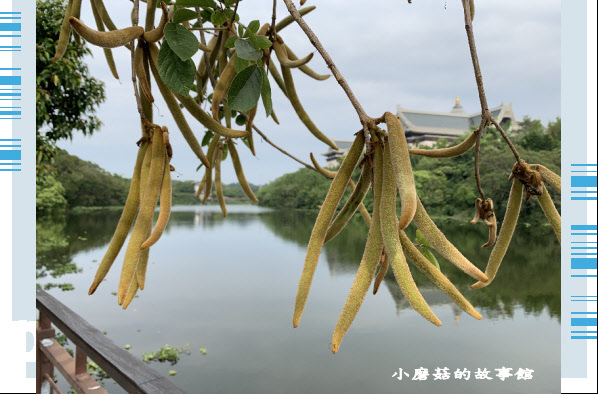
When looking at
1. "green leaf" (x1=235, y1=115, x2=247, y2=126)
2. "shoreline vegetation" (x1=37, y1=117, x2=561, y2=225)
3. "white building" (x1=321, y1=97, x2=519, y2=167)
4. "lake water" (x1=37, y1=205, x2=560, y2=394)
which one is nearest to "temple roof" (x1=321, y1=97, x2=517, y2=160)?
"white building" (x1=321, y1=97, x2=519, y2=167)

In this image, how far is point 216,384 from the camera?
601 centimetres

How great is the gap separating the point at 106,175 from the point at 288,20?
79.9ft

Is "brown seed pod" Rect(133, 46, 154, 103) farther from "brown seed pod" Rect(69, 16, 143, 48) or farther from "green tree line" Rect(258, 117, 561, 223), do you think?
"green tree line" Rect(258, 117, 561, 223)

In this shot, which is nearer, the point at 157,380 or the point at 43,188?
the point at 157,380

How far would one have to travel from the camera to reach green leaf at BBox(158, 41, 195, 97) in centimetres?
34

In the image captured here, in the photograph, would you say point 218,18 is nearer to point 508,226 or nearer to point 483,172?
point 508,226

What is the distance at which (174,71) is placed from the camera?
0.34 metres

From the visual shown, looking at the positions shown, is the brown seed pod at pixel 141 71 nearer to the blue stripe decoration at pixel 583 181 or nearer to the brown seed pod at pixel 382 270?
the brown seed pod at pixel 382 270

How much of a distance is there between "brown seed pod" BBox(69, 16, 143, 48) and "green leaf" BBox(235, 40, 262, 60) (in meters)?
0.07

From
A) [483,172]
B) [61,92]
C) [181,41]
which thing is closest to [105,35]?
[181,41]

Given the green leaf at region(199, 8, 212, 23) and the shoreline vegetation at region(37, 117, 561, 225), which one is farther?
the shoreline vegetation at region(37, 117, 561, 225)

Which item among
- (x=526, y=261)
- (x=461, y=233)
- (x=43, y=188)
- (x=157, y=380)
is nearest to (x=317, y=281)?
(x=526, y=261)

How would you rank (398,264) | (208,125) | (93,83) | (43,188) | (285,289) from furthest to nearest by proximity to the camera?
(43,188), (285,289), (93,83), (208,125), (398,264)

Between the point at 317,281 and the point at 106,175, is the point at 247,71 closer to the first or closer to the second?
the point at 317,281
